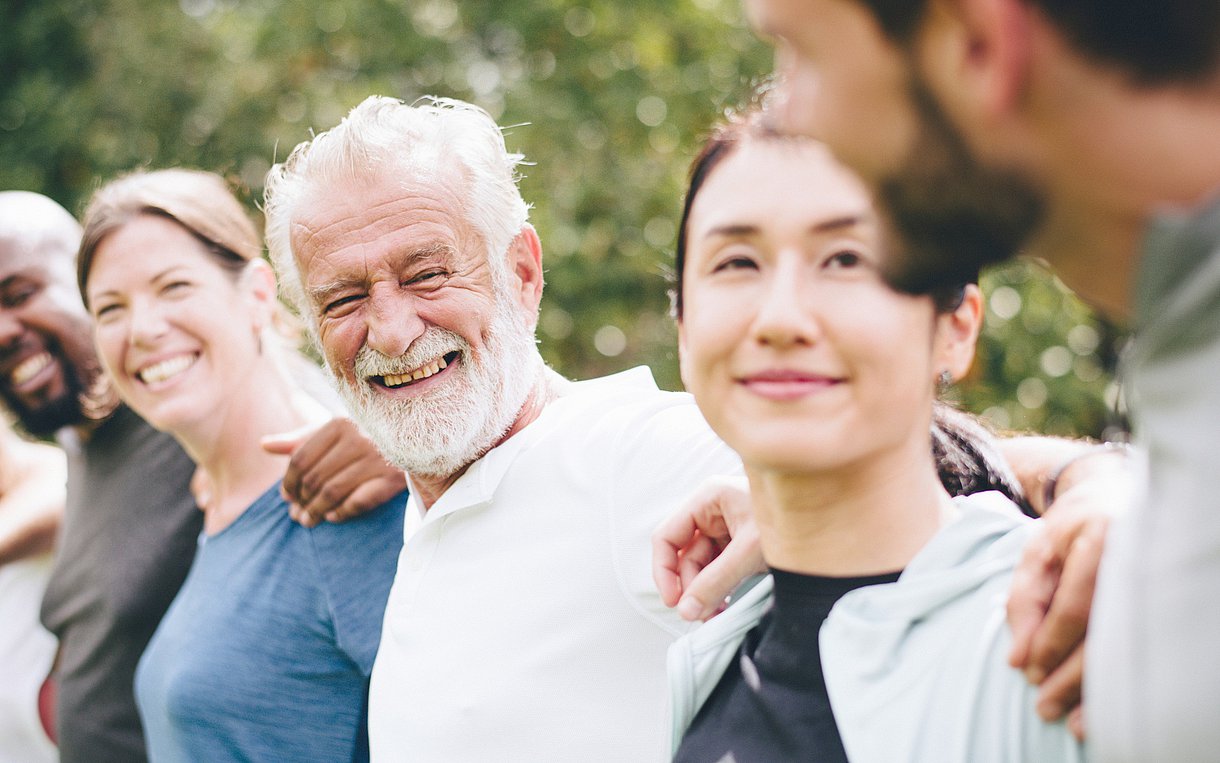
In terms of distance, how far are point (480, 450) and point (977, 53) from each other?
156cm

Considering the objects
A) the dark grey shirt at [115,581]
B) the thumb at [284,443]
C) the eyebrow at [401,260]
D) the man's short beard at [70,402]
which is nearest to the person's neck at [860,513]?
the eyebrow at [401,260]

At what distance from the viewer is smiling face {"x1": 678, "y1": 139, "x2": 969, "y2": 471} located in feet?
4.41

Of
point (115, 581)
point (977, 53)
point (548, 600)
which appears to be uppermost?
point (977, 53)

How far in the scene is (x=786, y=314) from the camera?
1350 millimetres

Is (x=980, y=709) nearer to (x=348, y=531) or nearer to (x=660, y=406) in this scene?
(x=660, y=406)

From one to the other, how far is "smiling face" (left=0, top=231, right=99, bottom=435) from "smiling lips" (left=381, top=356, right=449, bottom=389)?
1.75 meters

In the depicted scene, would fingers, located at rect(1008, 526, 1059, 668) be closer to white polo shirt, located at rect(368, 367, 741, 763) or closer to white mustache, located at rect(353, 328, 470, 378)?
white polo shirt, located at rect(368, 367, 741, 763)

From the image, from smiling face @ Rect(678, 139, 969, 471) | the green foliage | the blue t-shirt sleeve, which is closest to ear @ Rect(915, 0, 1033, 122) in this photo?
smiling face @ Rect(678, 139, 969, 471)

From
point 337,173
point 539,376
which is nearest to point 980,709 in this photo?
point 539,376

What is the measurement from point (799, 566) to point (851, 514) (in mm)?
101

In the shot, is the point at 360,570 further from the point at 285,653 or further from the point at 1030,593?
the point at 1030,593

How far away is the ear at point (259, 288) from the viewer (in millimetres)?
3221

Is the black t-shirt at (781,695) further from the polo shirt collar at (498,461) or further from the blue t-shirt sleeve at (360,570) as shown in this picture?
the blue t-shirt sleeve at (360,570)

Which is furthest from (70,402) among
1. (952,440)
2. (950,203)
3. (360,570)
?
(950,203)
